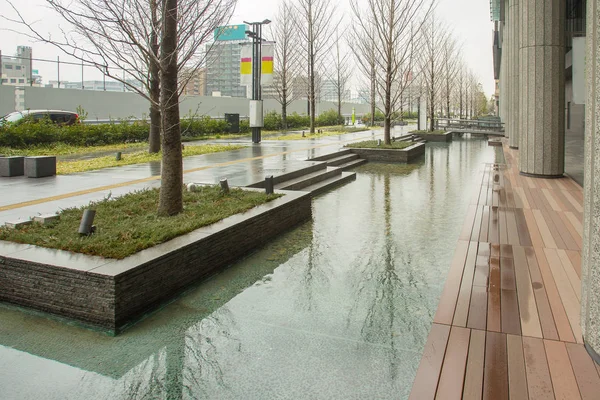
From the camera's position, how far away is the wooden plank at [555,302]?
3959 millimetres

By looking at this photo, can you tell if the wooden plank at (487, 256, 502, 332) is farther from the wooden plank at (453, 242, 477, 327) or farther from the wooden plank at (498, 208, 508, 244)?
the wooden plank at (498, 208, 508, 244)

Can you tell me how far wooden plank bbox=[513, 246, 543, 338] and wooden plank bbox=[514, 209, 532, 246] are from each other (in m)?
0.48

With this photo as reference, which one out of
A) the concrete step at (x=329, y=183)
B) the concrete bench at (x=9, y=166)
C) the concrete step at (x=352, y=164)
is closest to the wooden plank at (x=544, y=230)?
the concrete step at (x=329, y=183)

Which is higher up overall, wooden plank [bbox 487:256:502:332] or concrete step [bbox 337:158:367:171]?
concrete step [bbox 337:158:367:171]

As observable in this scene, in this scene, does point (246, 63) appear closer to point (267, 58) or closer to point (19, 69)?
point (267, 58)

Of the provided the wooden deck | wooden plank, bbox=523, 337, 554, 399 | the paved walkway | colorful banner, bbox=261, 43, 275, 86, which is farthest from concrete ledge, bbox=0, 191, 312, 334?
colorful banner, bbox=261, 43, 275, 86

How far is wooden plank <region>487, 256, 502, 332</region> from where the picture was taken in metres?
4.18

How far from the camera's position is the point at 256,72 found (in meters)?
22.7

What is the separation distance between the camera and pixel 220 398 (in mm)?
3293

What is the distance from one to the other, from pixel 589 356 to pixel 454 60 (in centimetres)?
3697

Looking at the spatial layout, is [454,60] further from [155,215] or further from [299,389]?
[299,389]

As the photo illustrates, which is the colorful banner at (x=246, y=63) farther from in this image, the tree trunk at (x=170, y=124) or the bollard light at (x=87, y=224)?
the bollard light at (x=87, y=224)

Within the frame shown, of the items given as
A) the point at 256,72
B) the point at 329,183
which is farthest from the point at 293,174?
the point at 256,72

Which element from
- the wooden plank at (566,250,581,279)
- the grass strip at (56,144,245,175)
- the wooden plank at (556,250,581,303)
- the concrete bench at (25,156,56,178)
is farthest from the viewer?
the grass strip at (56,144,245,175)
